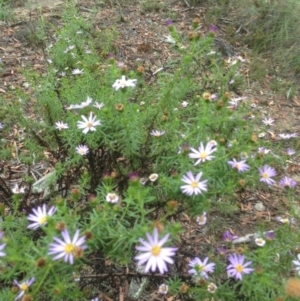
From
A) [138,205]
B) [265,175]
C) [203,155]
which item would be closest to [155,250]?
[138,205]

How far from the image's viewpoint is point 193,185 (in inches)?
68.7

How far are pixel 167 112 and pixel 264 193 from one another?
1.20 meters

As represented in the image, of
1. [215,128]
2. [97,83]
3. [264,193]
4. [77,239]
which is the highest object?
[77,239]

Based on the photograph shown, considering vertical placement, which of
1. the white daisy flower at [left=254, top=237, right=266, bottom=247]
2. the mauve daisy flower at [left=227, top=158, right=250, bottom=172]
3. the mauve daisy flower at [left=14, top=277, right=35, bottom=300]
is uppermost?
the mauve daisy flower at [left=227, top=158, right=250, bottom=172]

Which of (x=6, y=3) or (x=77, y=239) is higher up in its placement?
(x=77, y=239)

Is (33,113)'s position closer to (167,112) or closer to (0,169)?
(0,169)

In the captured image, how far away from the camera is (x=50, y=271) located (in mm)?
1530

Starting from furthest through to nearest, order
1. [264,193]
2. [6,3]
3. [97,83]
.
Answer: [6,3] → [264,193] → [97,83]

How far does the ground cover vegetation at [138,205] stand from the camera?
1542mm

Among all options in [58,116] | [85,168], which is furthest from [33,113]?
[85,168]

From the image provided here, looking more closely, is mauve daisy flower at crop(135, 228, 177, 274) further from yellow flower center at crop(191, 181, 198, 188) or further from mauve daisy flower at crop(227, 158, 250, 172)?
mauve daisy flower at crop(227, 158, 250, 172)

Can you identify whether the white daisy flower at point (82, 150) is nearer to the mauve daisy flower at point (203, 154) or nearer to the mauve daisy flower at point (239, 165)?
the mauve daisy flower at point (203, 154)

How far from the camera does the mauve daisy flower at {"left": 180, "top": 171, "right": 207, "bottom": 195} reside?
1.72 m

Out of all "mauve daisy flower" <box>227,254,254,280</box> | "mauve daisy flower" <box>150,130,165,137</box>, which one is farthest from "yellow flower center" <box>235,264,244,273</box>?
"mauve daisy flower" <box>150,130,165,137</box>
